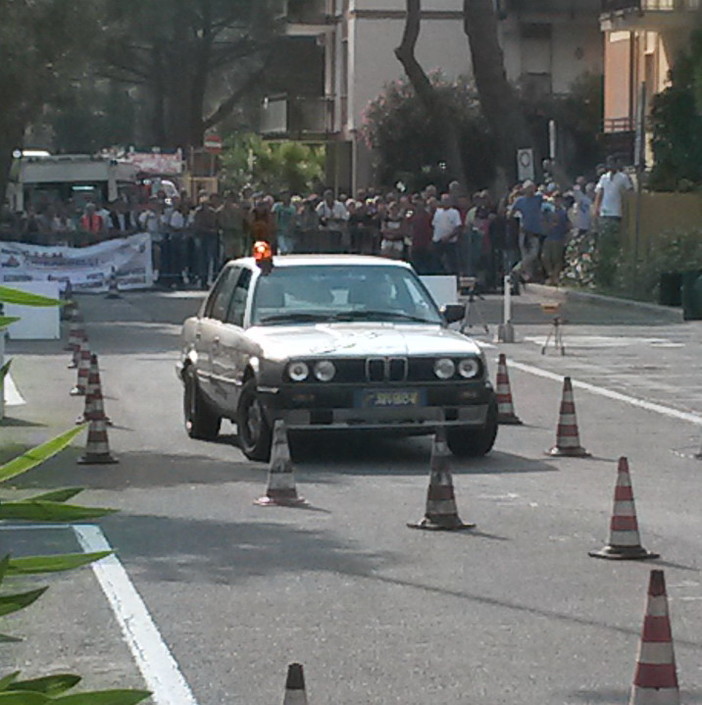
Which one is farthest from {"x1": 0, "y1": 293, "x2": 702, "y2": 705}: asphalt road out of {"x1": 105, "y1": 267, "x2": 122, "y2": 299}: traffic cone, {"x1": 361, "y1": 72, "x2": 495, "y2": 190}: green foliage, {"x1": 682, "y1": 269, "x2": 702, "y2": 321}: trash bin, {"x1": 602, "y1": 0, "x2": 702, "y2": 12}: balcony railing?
{"x1": 361, "y1": 72, "x2": 495, "y2": 190}: green foliage

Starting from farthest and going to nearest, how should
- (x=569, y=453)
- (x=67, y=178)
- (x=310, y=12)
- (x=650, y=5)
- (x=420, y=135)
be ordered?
(x=310, y=12)
(x=420, y=135)
(x=67, y=178)
(x=650, y=5)
(x=569, y=453)

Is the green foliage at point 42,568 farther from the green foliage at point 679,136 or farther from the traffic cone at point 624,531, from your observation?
the green foliage at point 679,136

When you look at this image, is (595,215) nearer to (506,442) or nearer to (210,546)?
(506,442)

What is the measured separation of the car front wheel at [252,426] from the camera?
14.9 metres

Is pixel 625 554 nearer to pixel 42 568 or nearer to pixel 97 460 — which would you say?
pixel 97 460

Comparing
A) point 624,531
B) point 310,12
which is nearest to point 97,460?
point 624,531

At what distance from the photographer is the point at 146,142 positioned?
295 feet

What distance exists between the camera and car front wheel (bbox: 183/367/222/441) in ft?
54.4

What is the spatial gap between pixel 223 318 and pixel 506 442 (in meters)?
2.46

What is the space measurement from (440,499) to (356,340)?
337 centimetres

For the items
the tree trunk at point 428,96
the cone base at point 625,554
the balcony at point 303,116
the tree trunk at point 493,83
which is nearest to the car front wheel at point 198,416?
the cone base at point 625,554

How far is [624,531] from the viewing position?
10.8 meters

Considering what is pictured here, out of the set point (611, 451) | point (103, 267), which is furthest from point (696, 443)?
point (103, 267)

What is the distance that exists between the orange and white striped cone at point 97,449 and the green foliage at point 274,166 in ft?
174
